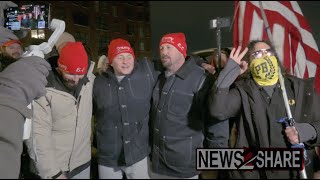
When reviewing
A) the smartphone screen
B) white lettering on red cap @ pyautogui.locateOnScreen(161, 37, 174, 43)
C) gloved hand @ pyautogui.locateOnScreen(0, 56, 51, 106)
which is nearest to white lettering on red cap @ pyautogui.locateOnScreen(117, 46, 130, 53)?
white lettering on red cap @ pyautogui.locateOnScreen(161, 37, 174, 43)

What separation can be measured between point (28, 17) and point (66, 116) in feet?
2.32

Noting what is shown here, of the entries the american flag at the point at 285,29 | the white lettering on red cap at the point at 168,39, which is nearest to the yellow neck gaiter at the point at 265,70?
the white lettering on red cap at the point at 168,39

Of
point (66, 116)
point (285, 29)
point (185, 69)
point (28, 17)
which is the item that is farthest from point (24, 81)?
point (285, 29)

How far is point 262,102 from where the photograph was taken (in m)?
1.81

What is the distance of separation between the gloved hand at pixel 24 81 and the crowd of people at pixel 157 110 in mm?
914

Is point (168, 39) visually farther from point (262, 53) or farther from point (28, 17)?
point (28, 17)

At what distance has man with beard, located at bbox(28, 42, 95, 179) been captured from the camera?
6.50 ft

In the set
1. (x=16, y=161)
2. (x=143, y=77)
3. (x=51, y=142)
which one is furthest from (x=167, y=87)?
(x=16, y=161)

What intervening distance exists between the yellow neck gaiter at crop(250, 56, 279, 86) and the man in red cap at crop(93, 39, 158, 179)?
Answer: 30.9 inches

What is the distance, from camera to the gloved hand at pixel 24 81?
2.43 feet

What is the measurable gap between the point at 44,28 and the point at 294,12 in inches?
103

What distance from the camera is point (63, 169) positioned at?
2.03 m

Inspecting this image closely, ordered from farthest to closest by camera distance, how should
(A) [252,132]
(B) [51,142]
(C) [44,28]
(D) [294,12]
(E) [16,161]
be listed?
1. (D) [294,12]
2. (B) [51,142]
3. (A) [252,132]
4. (C) [44,28]
5. (E) [16,161]

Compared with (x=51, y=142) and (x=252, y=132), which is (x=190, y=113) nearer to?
(x=252, y=132)
